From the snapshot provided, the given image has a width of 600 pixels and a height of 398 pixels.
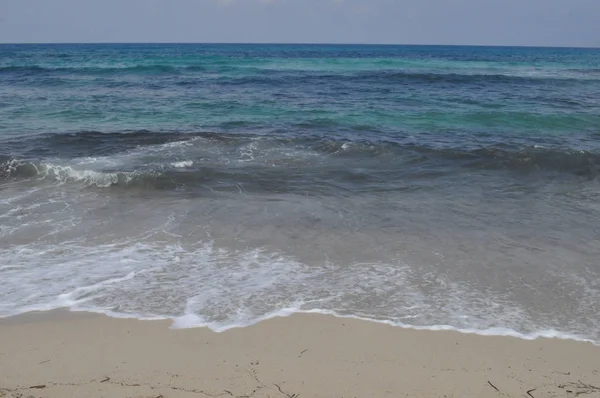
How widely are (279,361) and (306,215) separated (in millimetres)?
4375

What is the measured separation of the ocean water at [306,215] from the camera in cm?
614

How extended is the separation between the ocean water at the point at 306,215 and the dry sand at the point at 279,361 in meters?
0.29

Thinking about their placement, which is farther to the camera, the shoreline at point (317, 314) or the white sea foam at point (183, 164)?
the white sea foam at point (183, 164)

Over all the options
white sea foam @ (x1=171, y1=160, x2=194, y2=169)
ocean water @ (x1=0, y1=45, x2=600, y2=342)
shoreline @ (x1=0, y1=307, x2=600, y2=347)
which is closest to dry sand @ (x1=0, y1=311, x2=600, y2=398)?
shoreline @ (x1=0, y1=307, x2=600, y2=347)

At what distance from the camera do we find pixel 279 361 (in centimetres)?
497

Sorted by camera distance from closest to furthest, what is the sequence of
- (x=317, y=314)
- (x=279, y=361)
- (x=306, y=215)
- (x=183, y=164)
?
(x=279, y=361)
(x=317, y=314)
(x=306, y=215)
(x=183, y=164)

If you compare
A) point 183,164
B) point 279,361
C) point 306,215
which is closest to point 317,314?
point 279,361

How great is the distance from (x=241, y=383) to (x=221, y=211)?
5039mm

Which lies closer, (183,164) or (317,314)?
(317,314)

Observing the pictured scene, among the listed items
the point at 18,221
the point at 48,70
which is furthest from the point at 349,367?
the point at 48,70

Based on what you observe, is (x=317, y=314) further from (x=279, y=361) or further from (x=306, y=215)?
(x=306, y=215)

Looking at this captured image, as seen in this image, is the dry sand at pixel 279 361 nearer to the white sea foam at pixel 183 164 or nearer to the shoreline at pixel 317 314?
the shoreline at pixel 317 314

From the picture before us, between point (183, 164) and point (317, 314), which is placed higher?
point (183, 164)

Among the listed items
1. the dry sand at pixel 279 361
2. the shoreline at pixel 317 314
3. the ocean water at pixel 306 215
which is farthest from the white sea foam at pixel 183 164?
the dry sand at pixel 279 361
